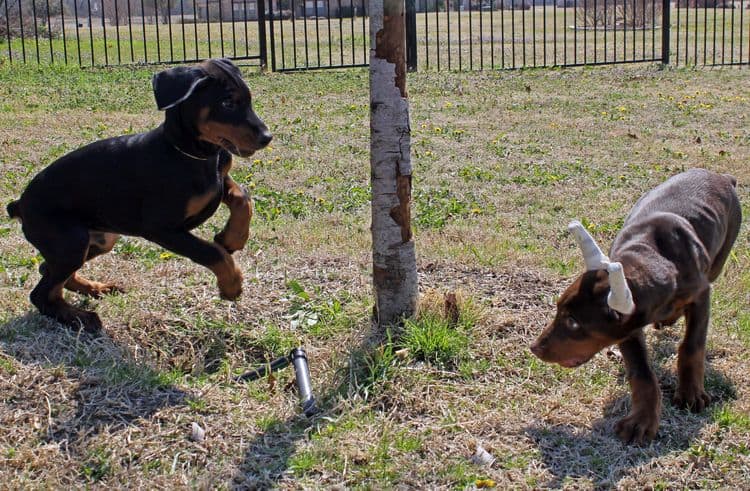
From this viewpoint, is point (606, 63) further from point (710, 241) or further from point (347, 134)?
point (710, 241)

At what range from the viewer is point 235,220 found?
4.89 metres

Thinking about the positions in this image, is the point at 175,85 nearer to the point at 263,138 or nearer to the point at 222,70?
the point at 222,70

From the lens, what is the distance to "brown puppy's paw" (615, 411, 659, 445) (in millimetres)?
3965

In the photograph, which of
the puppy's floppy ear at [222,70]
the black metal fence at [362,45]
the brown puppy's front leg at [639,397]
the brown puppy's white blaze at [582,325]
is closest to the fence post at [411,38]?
the black metal fence at [362,45]

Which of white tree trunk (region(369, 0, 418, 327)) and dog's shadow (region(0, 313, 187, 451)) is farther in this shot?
white tree trunk (region(369, 0, 418, 327))

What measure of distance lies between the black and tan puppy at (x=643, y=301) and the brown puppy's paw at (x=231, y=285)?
1.45 metres

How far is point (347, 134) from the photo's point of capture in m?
10.3

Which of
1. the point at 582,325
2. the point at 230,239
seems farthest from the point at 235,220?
the point at 582,325

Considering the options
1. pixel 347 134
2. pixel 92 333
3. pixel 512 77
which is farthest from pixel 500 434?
pixel 512 77

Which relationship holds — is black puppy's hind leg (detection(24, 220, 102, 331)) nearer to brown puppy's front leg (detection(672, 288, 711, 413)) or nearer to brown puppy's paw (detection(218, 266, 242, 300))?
brown puppy's paw (detection(218, 266, 242, 300))

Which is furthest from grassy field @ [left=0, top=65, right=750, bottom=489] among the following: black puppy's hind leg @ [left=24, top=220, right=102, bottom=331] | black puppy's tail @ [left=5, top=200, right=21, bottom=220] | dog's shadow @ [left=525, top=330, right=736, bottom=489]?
black puppy's tail @ [left=5, top=200, right=21, bottom=220]

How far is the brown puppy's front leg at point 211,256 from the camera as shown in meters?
4.52

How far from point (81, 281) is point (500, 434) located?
2539 millimetres

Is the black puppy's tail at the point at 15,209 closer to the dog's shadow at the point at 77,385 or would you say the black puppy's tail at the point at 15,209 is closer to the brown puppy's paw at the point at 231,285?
the dog's shadow at the point at 77,385
